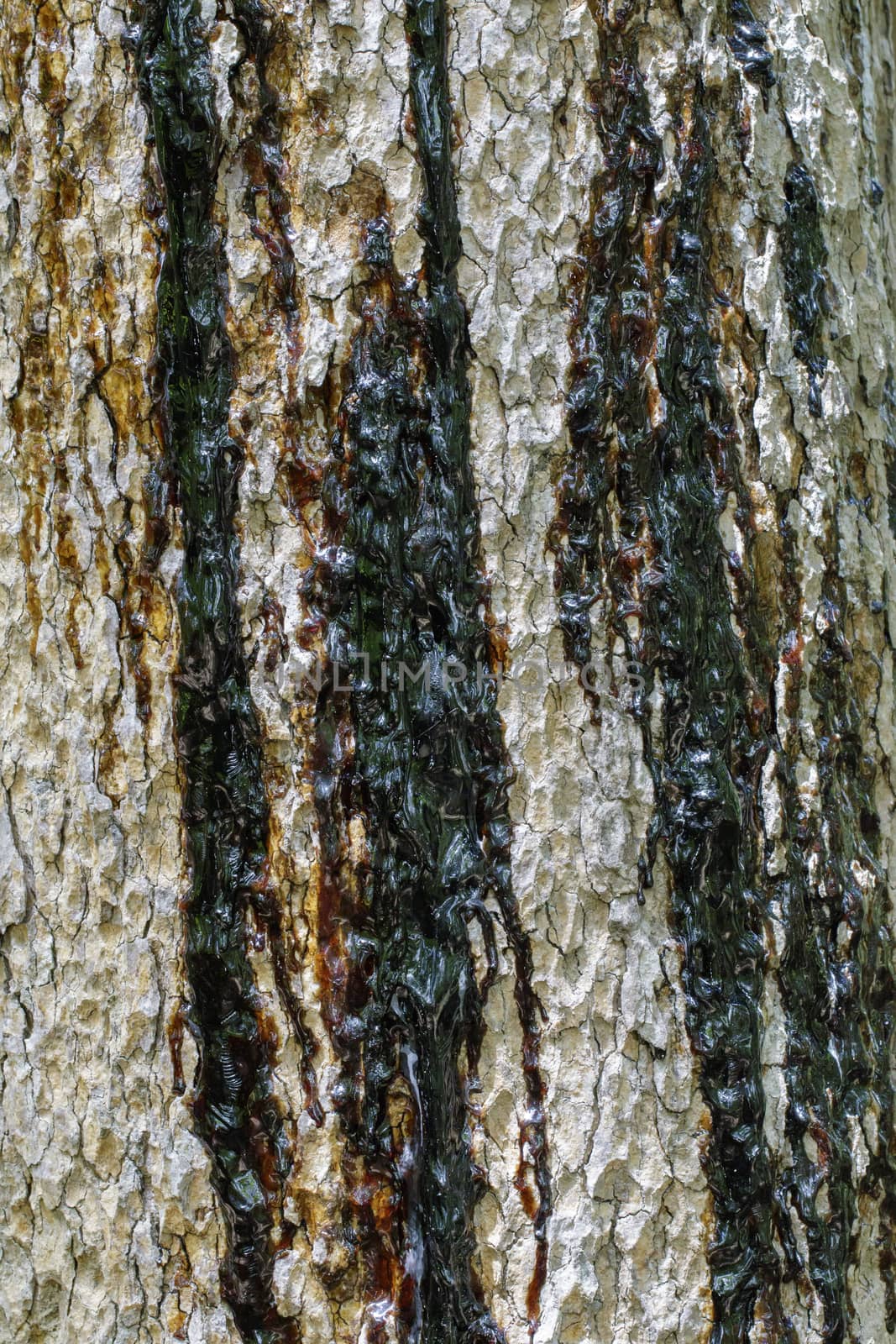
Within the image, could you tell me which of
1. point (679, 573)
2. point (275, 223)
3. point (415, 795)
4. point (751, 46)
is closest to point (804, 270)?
point (751, 46)

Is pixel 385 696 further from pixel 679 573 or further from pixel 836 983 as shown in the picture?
pixel 836 983

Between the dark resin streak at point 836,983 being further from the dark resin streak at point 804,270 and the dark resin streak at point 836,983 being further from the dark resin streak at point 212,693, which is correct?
the dark resin streak at point 212,693

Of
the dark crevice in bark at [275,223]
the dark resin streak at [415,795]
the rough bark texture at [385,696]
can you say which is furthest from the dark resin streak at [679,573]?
the dark crevice in bark at [275,223]

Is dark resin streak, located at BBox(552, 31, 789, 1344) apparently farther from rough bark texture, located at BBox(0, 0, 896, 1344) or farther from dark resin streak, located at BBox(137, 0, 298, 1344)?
dark resin streak, located at BBox(137, 0, 298, 1344)

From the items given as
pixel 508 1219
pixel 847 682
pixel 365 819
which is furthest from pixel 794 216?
pixel 508 1219

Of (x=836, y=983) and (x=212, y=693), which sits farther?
(x=836, y=983)

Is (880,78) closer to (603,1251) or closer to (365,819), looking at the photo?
(365,819)

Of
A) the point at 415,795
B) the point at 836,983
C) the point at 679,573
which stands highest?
the point at 679,573
